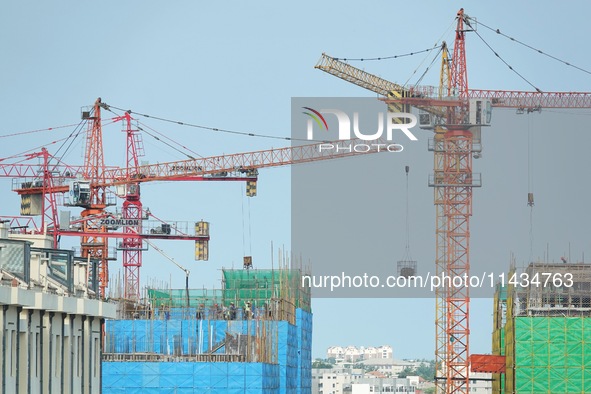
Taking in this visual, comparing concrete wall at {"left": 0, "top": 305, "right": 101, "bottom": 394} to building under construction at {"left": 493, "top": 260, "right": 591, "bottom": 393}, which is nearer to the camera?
concrete wall at {"left": 0, "top": 305, "right": 101, "bottom": 394}

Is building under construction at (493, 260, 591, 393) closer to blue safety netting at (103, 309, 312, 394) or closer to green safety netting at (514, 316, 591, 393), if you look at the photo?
green safety netting at (514, 316, 591, 393)

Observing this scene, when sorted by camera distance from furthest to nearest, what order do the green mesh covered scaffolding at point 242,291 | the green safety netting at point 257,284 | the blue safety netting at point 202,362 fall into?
1. the green safety netting at point 257,284
2. the green mesh covered scaffolding at point 242,291
3. the blue safety netting at point 202,362

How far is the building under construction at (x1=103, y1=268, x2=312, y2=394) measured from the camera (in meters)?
114

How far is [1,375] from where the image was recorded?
55.0 m

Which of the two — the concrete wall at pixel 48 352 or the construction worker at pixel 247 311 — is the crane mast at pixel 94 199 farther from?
the concrete wall at pixel 48 352

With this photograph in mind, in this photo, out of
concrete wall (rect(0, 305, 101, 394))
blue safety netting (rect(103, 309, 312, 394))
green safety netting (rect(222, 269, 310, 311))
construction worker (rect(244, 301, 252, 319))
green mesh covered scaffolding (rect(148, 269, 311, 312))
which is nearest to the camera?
concrete wall (rect(0, 305, 101, 394))

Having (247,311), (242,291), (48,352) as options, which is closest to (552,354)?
(247,311)

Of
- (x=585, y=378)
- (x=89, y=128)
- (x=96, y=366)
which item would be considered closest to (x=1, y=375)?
(x=96, y=366)

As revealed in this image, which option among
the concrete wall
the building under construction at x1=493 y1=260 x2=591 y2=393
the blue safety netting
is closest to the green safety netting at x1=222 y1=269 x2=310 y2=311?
the blue safety netting

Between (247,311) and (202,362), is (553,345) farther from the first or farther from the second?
(247,311)

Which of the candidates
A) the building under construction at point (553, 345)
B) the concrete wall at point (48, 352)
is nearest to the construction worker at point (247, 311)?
the building under construction at point (553, 345)

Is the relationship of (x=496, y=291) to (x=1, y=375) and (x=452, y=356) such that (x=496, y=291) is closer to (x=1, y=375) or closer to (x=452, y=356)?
(x=452, y=356)

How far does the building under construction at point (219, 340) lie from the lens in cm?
11369

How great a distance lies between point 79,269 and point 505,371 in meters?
64.0
